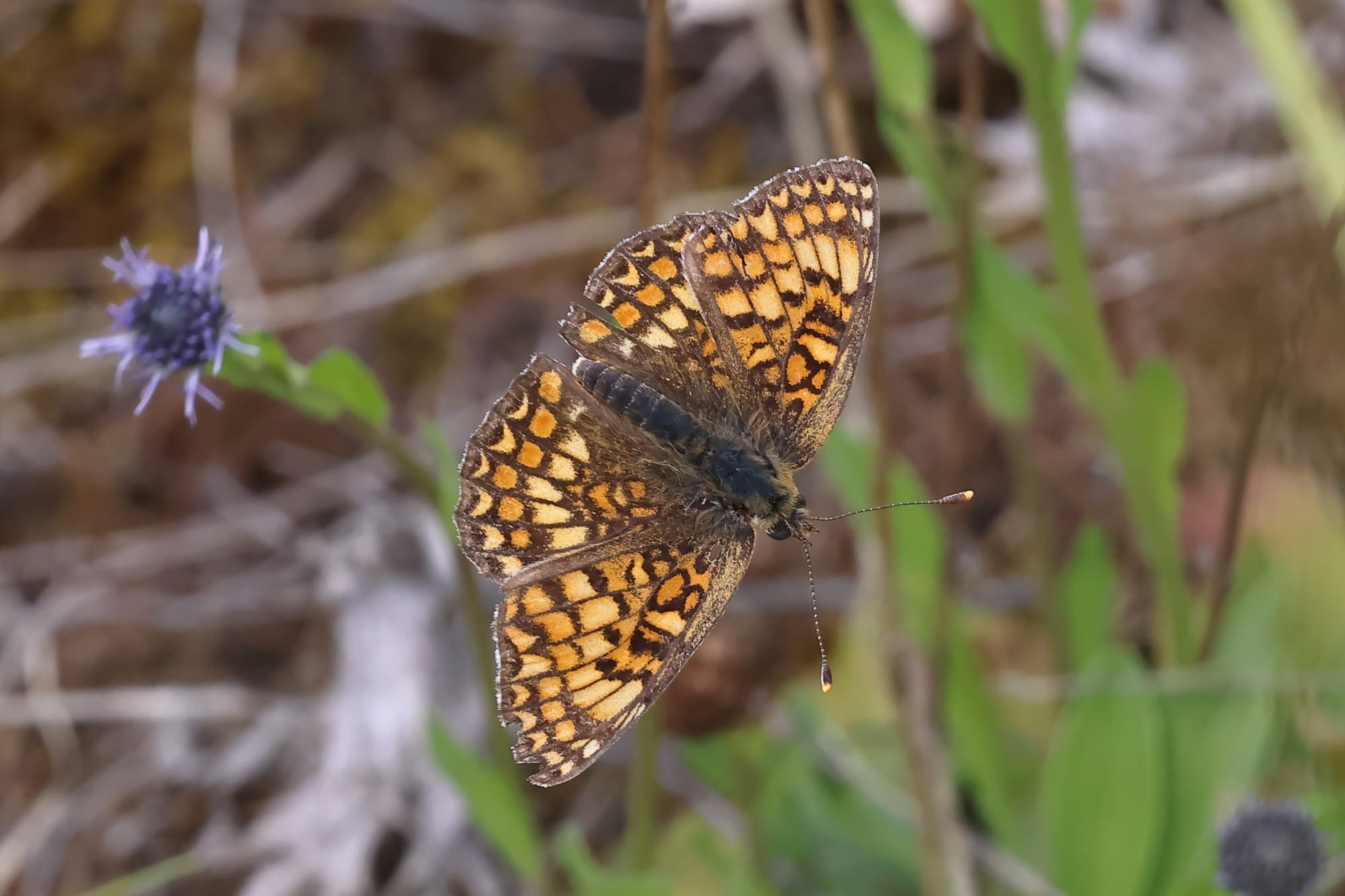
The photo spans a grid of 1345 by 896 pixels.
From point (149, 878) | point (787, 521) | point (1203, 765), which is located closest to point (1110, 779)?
point (1203, 765)

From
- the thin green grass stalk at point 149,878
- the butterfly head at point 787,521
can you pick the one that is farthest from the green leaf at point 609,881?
the thin green grass stalk at point 149,878

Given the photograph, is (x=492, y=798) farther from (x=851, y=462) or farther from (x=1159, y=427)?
(x=1159, y=427)

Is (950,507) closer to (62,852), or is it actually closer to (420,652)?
(420,652)

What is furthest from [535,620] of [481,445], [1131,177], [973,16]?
[1131,177]

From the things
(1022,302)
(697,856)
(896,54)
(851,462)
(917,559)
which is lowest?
(697,856)

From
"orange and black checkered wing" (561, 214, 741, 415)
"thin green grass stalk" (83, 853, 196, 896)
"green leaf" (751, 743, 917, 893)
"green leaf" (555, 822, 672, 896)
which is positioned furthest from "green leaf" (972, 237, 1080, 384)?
"thin green grass stalk" (83, 853, 196, 896)

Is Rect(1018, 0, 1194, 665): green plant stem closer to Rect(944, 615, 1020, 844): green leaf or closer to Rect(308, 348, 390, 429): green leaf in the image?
Rect(944, 615, 1020, 844): green leaf

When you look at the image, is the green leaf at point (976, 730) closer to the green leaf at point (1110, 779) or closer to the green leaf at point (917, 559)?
the green leaf at point (917, 559)

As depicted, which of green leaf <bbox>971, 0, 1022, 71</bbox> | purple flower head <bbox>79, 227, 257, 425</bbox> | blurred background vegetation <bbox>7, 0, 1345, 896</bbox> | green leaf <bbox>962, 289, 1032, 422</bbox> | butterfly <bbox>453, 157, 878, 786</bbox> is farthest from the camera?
green leaf <bbox>962, 289, 1032, 422</bbox>
